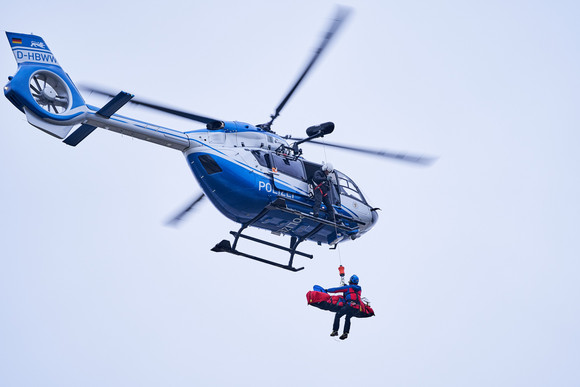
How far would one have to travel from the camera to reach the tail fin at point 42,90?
15055 mm

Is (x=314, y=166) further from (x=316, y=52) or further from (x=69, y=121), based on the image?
(x=69, y=121)

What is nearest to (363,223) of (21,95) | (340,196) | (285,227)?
(340,196)

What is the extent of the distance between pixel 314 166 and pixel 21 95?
6396 millimetres

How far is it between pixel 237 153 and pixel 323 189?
6.71 ft

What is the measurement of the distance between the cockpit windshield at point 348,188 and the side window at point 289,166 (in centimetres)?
124

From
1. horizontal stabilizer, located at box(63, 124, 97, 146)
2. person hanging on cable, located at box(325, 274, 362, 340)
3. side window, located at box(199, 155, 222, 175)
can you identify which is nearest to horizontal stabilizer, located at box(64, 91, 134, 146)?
horizontal stabilizer, located at box(63, 124, 97, 146)

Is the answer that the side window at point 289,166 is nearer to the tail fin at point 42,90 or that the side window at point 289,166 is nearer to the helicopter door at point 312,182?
the helicopter door at point 312,182

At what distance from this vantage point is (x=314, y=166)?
61.4 ft

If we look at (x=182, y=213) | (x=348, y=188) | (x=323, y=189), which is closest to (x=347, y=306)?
(x=323, y=189)

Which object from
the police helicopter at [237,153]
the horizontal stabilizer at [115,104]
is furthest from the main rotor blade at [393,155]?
the horizontal stabilizer at [115,104]

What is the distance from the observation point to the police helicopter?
15.4 m

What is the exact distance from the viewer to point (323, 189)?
18.3m


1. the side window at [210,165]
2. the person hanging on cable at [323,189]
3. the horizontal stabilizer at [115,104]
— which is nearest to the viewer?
the horizontal stabilizer at [115,104]

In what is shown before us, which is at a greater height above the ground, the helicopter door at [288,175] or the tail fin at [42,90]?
the helicopter door at [288,175]
